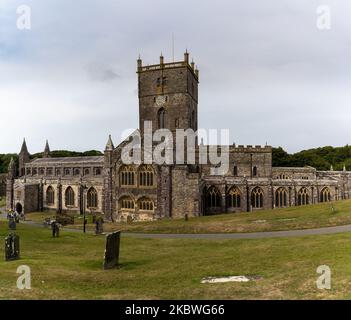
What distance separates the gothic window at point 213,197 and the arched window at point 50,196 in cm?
2949

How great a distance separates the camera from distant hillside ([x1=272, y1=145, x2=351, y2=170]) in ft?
282

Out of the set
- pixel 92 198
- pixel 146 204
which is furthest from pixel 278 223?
pixel 92 198

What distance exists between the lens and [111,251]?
15461 mm

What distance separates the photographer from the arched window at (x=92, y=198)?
172 ft

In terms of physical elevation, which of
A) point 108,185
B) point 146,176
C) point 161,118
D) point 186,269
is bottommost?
point 186,269

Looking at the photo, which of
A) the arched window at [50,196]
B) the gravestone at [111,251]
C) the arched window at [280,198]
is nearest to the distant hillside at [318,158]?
the arched window at [280,198]

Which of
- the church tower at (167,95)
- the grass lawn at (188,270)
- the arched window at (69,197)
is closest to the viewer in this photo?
the grass lawn at (188,270)

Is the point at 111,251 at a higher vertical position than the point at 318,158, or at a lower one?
lower

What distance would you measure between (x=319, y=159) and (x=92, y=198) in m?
68.8

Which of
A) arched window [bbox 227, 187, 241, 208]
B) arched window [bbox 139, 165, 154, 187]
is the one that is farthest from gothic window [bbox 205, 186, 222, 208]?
arched window [bbox 139, 165, 154, 187]

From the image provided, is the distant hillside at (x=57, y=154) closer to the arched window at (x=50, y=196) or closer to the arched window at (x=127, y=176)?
the arched window at (x=50, y=196)

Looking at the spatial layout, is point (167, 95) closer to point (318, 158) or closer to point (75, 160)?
point (75, 160)

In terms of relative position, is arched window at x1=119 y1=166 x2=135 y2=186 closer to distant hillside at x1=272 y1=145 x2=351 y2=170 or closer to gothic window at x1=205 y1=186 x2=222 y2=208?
gothic window at x1=205 y1=186 x2=222 y2=208

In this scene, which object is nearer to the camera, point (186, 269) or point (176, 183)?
point (186, 269)
